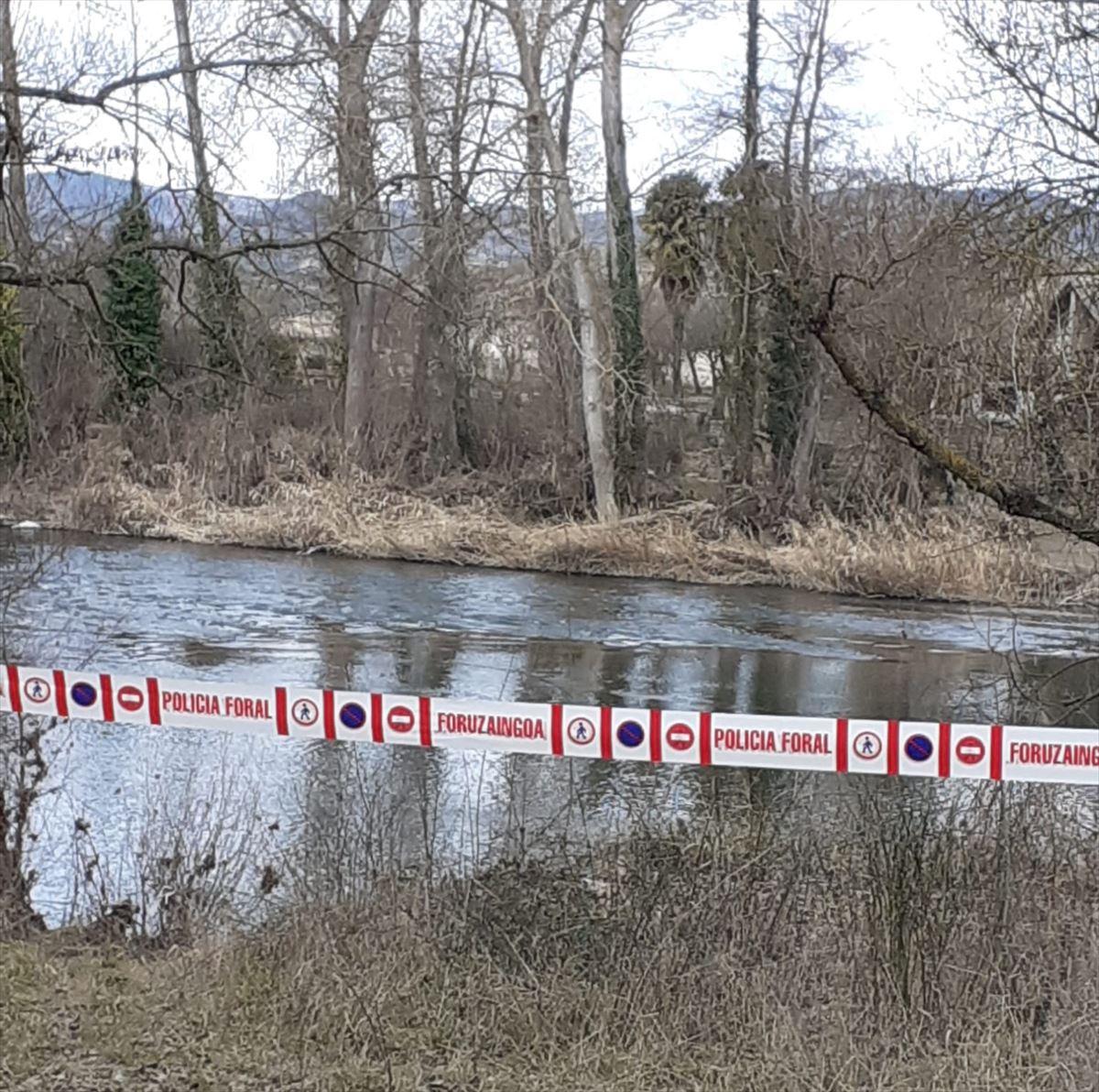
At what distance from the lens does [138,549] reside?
24.2 metres

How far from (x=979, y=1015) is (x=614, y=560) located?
18.6m

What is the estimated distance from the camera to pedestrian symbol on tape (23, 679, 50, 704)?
6.74 metres

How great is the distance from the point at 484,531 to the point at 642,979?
63.7 feet

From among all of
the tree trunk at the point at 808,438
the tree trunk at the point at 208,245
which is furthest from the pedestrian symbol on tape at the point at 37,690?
the tree trunk at the point at 808,438

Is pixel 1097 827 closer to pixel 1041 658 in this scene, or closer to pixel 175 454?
pixel 1041 658

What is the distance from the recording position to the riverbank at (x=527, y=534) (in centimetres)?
2112

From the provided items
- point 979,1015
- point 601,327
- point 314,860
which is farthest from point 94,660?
point 601,327

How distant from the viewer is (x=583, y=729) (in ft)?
21.2

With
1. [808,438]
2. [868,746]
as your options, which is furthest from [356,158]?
[808,438]

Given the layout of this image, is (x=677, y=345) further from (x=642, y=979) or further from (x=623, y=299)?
(x=642, y=979)

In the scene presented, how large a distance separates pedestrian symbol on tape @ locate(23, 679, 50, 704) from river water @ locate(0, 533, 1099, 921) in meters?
0.88

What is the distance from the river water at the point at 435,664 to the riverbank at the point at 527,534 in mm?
576

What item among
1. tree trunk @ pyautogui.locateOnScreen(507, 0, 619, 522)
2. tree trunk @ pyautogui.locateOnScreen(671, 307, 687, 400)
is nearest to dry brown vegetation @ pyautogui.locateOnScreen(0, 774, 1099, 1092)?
tree trunk @ pyautogui.locateOnScreen(507, 0, 619, 522)

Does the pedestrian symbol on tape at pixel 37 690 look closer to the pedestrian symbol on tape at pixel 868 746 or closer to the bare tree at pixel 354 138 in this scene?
the bare tree at pixel 354 138
